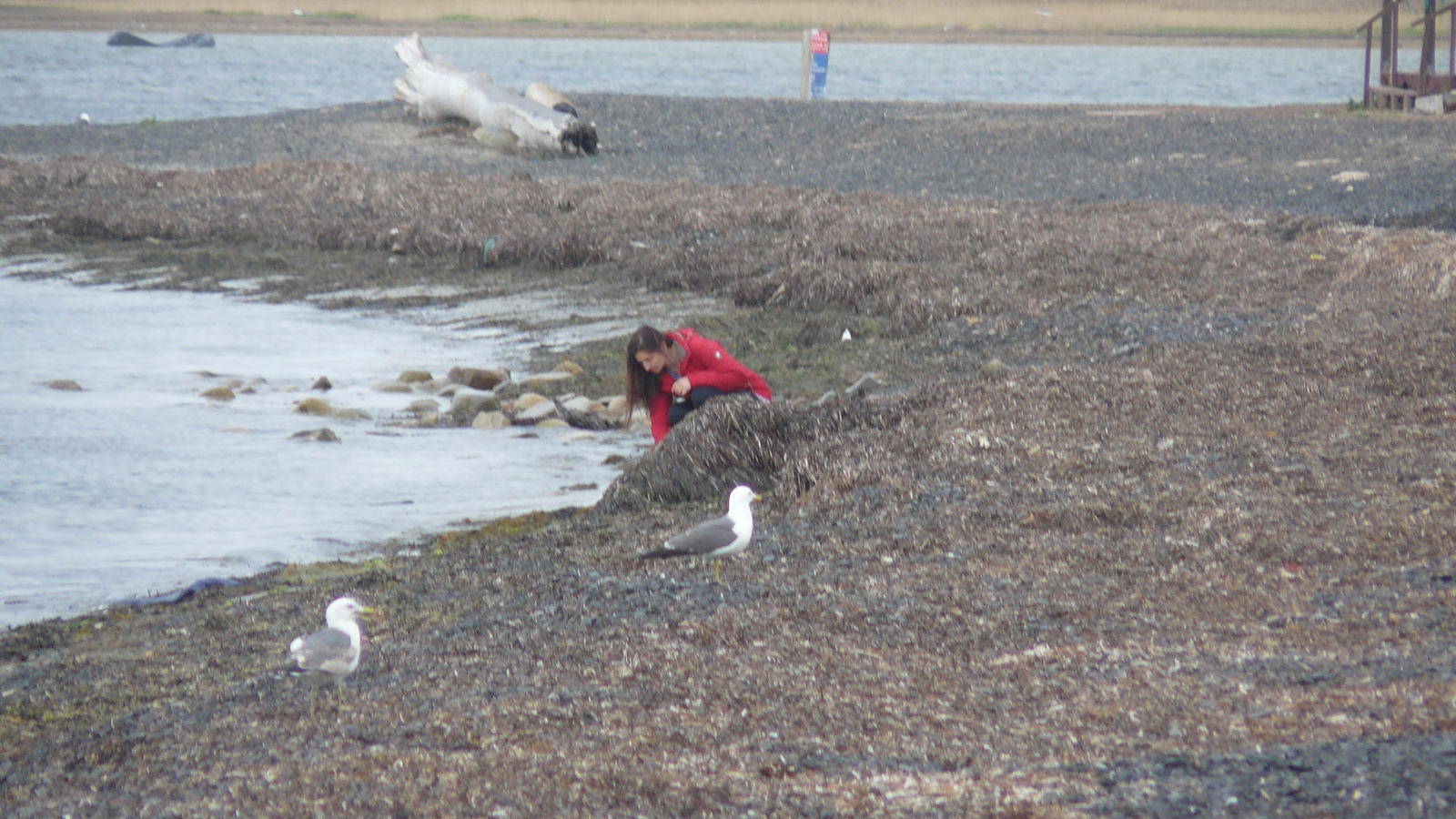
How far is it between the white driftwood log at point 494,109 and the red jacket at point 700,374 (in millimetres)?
12434

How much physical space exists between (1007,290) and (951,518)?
513 centimetres

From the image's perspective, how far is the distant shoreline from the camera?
66312mm

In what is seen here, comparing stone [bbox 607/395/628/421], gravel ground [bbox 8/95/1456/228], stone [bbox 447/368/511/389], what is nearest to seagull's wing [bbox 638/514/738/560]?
stone [bbox 607/395/628/421]

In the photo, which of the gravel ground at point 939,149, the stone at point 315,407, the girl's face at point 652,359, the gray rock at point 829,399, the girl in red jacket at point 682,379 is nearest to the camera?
the girl's face at point 652,359

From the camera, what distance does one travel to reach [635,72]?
43.9 metres

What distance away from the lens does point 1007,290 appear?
35.8 feet

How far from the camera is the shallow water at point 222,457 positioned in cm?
739

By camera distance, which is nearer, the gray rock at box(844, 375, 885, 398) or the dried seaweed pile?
the gray rock at box(844, 375, 885, 398)

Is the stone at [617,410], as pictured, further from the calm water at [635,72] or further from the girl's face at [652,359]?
the calm water at [635,72]

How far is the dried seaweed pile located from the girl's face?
131 inches

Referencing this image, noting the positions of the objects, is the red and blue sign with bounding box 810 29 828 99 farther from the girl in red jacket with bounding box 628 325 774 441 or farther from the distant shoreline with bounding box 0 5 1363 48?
the distant shoreline with bounding box 0 5 1363 48

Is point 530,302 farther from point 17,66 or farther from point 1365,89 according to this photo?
point 17,66

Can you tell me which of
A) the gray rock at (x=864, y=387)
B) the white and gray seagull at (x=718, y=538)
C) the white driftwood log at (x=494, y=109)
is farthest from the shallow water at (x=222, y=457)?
the white driftwood log at (x=494, y=109)

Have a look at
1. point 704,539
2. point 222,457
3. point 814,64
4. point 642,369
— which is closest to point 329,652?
point 704,539
